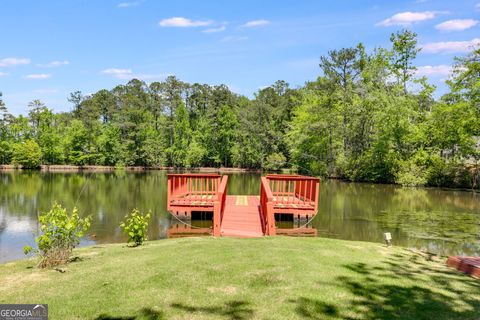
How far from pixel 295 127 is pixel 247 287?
161 feet

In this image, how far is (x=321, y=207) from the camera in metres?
20.4

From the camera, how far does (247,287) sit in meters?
4.95

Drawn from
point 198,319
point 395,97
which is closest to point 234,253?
point 198,319

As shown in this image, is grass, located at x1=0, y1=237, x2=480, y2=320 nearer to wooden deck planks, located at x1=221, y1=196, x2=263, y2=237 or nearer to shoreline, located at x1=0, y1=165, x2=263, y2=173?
wooden deck planks, located at x1=221, y1=196, x2=263, y2=237

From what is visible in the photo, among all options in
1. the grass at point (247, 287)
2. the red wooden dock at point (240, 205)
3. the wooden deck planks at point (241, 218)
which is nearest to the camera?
the grass at point (247, 287)

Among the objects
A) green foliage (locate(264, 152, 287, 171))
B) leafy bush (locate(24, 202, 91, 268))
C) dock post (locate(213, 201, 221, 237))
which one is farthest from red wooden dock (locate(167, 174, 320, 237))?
green foliage (locate(264, 152, 287, 171))

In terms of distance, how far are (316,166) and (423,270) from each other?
40.6 metres

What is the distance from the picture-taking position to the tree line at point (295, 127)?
34250 millimetres

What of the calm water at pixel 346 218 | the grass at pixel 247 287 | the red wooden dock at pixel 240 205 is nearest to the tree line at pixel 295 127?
the calm water at pixel 346 218

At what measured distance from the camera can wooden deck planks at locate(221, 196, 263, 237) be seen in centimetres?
1185

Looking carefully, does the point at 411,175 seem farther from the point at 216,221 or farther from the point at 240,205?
the point at 216,221

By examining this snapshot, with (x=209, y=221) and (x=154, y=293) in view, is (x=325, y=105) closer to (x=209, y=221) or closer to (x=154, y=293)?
(x=209, y=221)

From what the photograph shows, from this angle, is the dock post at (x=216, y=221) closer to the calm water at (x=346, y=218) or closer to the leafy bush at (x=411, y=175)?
the calm water at (x=346, y=218)

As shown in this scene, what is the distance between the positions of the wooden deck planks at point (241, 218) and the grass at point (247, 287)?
4609 millimetres
